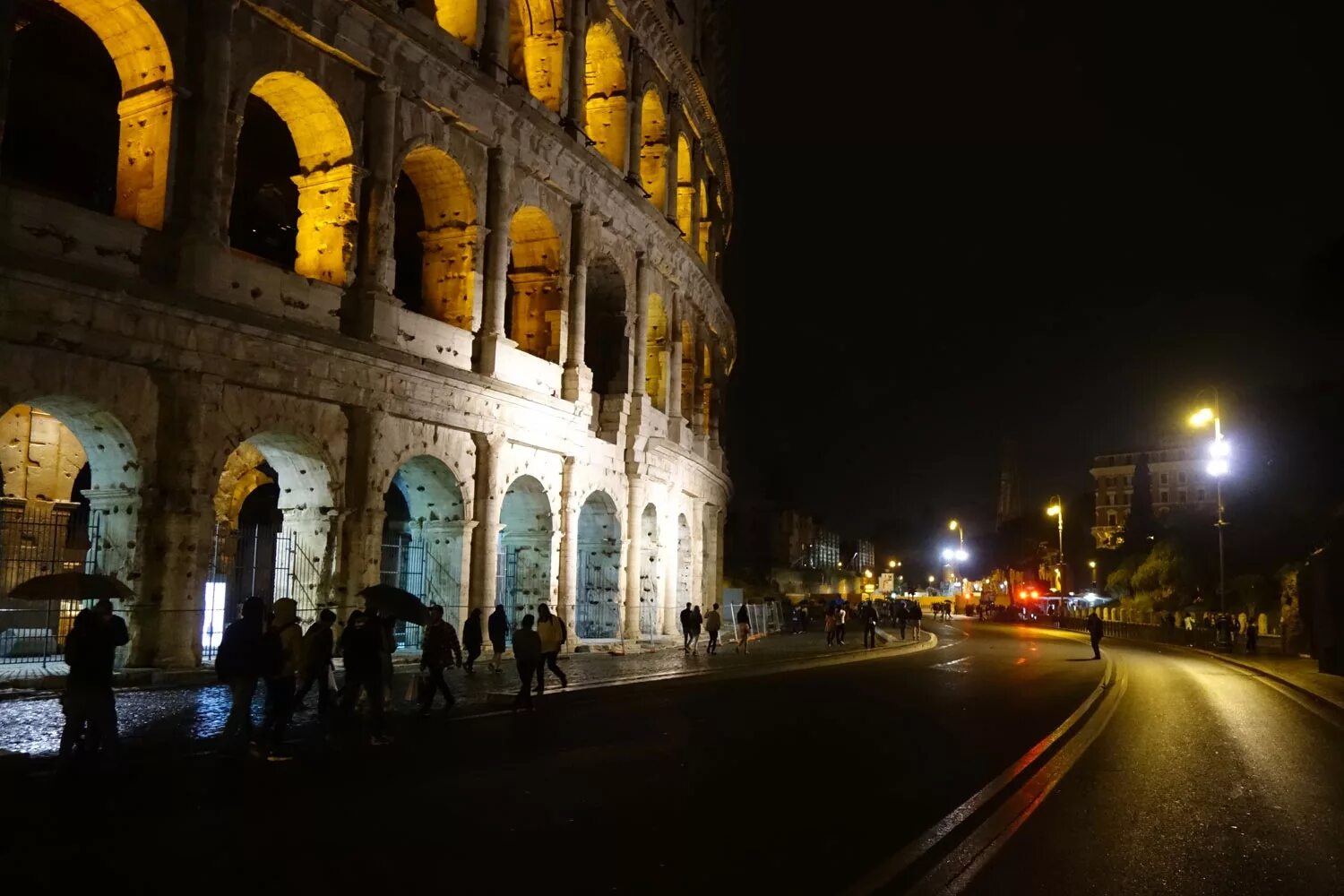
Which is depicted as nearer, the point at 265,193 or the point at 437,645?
the point at 437,645

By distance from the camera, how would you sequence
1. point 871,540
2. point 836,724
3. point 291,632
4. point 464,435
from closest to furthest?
point 291,632 → point 836,724 → point 464,435 → point 871,540

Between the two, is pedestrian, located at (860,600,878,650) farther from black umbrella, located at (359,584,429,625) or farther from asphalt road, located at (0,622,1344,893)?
black umbrella, located at (359,584,429,625)

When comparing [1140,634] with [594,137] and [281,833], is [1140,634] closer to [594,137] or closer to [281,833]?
[594,137]

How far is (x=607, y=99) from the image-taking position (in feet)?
90.6

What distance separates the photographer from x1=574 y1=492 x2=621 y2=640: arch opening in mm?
26922

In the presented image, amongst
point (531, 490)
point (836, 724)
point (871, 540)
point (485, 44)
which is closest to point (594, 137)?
point (485, 44)

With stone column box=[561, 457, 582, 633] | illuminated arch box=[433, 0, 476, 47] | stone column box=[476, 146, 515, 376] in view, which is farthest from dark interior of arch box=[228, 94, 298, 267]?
stone column box=[561, 457, 582, 633]

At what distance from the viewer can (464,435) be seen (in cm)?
2117

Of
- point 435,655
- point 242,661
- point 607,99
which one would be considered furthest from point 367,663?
point 607,99

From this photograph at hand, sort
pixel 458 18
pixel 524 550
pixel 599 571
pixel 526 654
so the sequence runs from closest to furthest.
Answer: pixel 526 654 → pixel 458 18 → pixel 524 550 → pixel 599 571

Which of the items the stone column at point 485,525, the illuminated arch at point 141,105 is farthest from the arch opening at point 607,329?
the illuminated arch at point 141,105

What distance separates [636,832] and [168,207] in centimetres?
1269

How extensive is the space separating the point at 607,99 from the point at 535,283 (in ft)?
20.4

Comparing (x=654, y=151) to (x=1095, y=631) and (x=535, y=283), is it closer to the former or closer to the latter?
(x=535, y=283)
